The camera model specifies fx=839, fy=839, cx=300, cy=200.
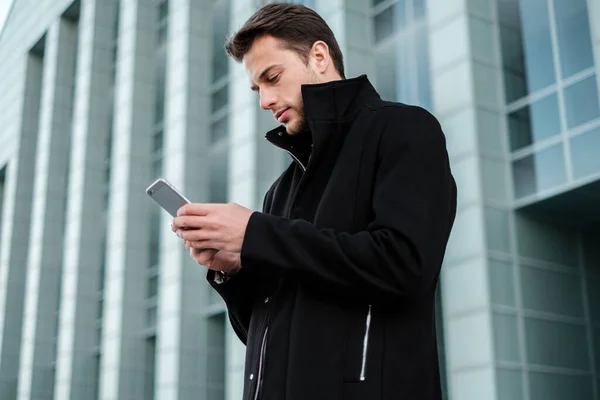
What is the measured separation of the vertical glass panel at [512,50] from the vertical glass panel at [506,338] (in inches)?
131

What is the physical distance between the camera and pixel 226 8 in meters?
20.9

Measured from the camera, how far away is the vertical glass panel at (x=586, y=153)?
11.2m

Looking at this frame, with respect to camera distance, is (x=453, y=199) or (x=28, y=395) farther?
(x=28, y=395)

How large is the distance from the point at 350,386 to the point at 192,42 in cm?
1911

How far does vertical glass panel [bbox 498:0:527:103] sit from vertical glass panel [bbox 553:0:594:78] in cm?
68

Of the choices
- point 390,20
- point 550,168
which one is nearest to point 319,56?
point 550,168

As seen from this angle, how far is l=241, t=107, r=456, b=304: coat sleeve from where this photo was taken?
71.4 inches

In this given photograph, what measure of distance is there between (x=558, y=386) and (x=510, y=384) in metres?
1.19

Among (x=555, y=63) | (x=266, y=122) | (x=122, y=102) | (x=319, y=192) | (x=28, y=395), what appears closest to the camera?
(x=319, y=192)

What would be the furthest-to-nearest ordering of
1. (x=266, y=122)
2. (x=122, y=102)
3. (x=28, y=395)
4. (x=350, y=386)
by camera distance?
(x=28, y=395)
(x=122, y=102)
(x=266, y=122)
(x=350, y=386)

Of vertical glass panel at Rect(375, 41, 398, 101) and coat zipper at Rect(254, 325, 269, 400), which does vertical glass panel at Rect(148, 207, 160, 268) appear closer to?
vertical glass panel at Rect(375, 41, 398, 101)

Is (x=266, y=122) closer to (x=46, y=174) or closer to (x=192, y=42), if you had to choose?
(x=192, y=42)

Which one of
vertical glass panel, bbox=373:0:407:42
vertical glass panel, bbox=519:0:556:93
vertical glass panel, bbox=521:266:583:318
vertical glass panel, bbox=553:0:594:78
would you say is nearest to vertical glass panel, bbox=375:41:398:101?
vertical glass panel, bbox=373:0:407:42

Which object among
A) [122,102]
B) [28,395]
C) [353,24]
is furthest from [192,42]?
[28,395]
